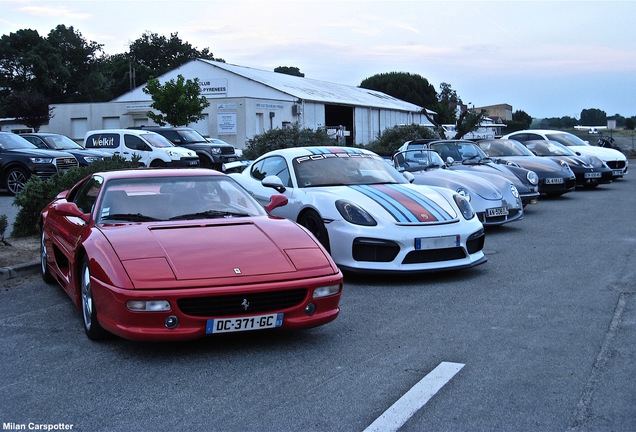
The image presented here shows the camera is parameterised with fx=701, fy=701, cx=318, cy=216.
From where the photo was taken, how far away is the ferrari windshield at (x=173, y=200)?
560cm

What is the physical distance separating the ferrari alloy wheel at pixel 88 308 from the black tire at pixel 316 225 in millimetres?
2887

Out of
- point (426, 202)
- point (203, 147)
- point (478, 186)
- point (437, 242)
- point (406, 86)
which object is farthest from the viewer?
point (406, 86)

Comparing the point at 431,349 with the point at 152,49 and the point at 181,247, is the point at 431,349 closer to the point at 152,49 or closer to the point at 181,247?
the point at 181,247

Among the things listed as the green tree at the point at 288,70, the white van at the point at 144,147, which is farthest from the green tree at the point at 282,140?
the green tree at the point at 288,70

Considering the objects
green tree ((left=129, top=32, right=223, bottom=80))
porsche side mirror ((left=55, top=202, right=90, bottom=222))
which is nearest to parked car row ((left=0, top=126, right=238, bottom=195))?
porsche side mirror ((left=55, top=202, right=90, bottom=222))

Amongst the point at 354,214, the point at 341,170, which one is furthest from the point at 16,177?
the point at 354,214

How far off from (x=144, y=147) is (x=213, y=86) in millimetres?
23436

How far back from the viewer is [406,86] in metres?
90.6

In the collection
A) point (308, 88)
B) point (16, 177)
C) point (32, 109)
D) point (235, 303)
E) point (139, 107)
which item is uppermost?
point (308, 88)

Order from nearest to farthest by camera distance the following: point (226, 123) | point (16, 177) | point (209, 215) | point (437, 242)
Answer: point (209, 215), point (437, 242), point (16, 177), point (226, 123)

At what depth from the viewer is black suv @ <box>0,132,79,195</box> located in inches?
655

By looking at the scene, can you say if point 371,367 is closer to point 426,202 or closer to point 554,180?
point 426,202

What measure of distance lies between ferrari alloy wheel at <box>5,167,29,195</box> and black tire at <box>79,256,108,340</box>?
41.3 feet

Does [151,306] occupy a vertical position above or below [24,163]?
below
